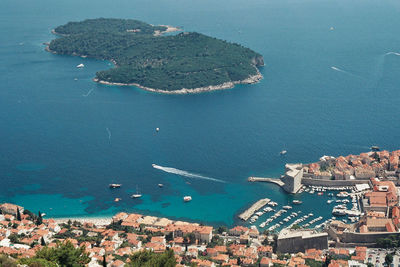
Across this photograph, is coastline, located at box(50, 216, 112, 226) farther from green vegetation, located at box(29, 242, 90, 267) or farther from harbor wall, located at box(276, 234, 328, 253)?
green vegetation, located at box(29, 242, 90, 267)

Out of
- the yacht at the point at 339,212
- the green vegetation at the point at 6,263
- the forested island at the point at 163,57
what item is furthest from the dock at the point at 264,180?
the forested island at the point at 163,57

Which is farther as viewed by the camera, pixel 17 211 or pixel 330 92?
pixel 330 92

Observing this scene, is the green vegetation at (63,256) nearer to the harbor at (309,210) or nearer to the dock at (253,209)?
the harbor at (309,210)

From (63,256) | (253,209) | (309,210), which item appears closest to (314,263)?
(309,210)

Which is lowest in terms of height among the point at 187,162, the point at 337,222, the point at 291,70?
the point at 337,222

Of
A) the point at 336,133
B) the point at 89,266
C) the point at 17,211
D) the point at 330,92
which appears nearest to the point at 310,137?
the point at 336,133

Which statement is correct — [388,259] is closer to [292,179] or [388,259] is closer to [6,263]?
[292,179]

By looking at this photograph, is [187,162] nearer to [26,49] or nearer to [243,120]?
[243,120]
